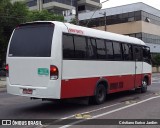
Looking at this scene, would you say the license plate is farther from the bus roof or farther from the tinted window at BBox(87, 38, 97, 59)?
the tinted window at BBox(87, 38, 97, 59)

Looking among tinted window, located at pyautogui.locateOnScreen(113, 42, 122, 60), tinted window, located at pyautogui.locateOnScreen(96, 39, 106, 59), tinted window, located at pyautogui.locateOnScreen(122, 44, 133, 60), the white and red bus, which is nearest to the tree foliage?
tinted window, located at pyautogui.locateOnScreen(122, 44, 133, 60)

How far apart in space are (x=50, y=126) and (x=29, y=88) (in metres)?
2.44

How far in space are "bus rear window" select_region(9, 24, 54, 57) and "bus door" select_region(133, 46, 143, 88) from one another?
21.8 feet

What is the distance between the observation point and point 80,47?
1162 centimetres

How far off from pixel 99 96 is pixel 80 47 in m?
2.33

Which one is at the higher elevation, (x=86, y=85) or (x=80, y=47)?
(x=80, y=47)

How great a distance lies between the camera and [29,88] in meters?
10.7

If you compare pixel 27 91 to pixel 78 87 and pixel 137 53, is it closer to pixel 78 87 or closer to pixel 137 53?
pixel 78 87

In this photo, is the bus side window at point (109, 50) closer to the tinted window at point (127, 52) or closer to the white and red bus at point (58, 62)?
the white and red bus at point (58, 62)

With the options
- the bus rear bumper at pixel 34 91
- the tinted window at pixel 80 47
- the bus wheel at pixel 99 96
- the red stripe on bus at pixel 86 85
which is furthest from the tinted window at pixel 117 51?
the bus rear bumper at pixel 34 91

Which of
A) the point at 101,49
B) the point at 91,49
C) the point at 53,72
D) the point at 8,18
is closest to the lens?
the point at 53,72

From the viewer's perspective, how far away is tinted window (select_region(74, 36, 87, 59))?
37.3 ft

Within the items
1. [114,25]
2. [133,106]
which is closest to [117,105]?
[133,106]

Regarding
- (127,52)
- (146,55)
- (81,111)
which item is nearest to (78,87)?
(81,111)
